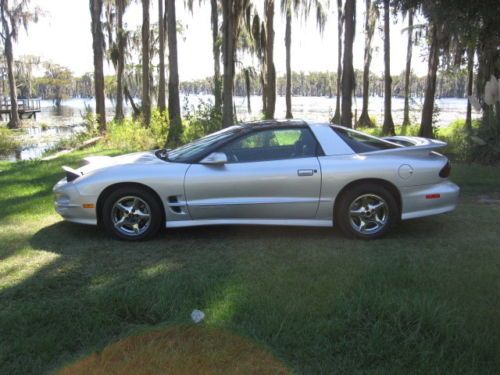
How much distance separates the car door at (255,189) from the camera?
5.63m

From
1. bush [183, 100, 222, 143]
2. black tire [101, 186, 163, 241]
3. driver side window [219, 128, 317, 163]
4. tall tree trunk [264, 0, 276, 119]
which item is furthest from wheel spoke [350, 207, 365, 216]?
tall tree trunk [264, 0, 276, 119]

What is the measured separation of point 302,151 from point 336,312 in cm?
244

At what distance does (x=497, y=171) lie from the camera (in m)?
10.2

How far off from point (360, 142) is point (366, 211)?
0.83 metres

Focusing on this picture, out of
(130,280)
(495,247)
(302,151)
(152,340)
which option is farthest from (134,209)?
(495,247)

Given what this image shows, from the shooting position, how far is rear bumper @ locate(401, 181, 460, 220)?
573cm

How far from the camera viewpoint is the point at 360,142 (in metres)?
5.98

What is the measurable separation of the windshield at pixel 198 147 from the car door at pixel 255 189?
0.22 m

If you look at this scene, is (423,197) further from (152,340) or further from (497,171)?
(497,171)

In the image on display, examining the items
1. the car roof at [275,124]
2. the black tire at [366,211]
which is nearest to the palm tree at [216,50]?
the car roof at [275,124]

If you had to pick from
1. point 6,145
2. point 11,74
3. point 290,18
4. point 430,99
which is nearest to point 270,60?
point 290,18

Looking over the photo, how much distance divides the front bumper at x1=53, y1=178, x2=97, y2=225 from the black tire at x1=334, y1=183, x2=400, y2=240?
2.73 meters

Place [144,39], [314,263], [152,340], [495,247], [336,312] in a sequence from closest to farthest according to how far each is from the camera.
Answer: [152,340]
[336,312]
[314,263]
[495,247]
[144,39]

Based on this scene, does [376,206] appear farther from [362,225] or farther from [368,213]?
[362,225]
